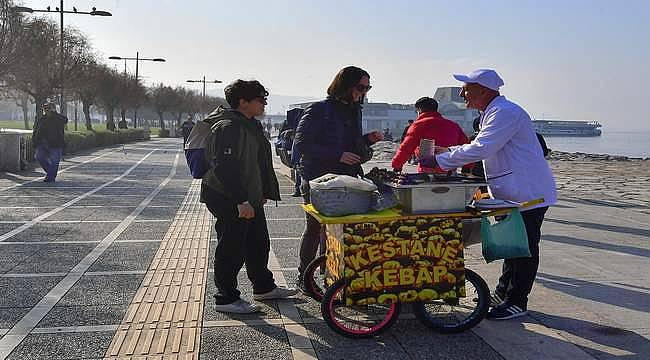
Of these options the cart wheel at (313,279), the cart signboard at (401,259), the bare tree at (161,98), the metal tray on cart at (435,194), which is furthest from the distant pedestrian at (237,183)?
the bare tree at (161,98)

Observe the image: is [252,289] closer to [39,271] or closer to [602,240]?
[39,271]

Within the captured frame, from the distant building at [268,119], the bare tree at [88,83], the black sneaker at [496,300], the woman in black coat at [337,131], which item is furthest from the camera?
the bare tree at [88,83]

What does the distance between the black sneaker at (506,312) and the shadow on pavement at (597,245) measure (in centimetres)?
319

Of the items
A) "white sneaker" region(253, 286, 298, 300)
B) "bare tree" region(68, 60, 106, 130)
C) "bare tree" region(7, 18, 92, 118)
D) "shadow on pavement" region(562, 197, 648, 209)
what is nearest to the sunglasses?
"white sneaker" region(253, 286, 298, 300)

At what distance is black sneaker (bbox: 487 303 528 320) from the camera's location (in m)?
4.92

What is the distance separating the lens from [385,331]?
179 inches

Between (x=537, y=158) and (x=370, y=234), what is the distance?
144 centimetres

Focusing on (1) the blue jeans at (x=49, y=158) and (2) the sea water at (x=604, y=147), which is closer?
(1) the blue jeans at (x=49, y=158)

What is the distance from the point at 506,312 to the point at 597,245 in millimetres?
3583

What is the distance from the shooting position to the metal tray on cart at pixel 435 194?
14.4ft

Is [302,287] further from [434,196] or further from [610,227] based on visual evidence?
[610,227]

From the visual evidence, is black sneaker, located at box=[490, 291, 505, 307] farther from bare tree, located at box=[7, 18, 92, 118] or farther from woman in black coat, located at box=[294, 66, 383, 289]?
bare tree, located at box=[7, 18, 92, 118]

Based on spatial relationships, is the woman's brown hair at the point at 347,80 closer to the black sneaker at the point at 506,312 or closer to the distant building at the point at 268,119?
the distant building at the point at 268,119

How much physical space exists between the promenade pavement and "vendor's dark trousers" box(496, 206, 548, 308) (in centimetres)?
19
